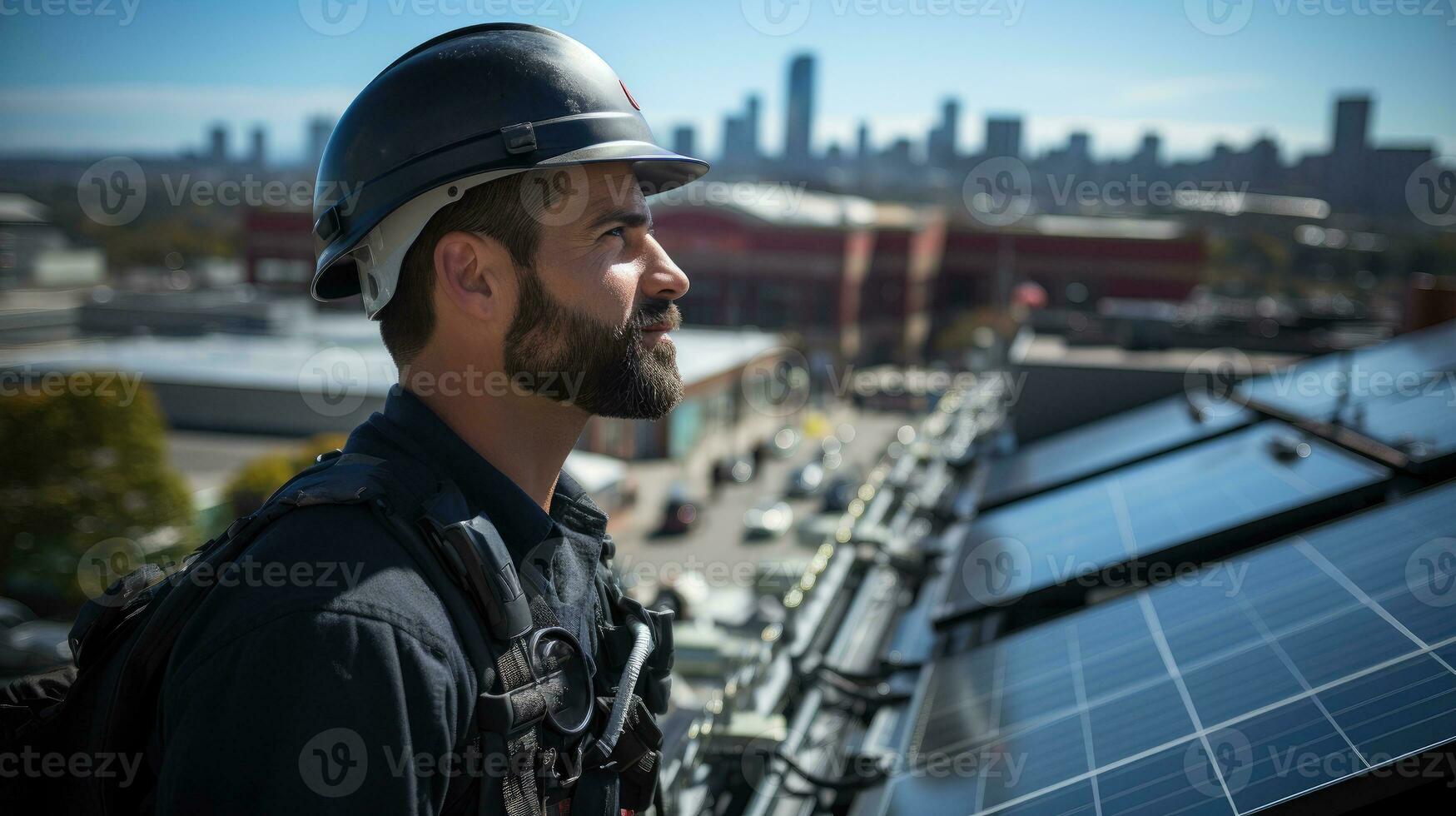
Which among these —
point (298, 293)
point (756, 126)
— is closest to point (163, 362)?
point (298, 293)

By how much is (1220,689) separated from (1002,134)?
87.0 feet

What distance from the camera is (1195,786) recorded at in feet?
8.55

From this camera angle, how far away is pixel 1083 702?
11.3ft

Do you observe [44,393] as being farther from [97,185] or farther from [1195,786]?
[1195,786]

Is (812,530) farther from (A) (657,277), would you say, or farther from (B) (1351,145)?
(A) (657,277)

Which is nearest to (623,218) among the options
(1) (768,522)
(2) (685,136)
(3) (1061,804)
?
(3) (1061,804)

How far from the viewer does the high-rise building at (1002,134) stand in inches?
1030

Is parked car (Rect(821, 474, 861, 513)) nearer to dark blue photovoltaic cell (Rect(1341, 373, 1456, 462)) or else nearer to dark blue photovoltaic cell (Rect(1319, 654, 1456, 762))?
dark blue photovoltaic cell (Rect(1341, 373, 1456, 462))

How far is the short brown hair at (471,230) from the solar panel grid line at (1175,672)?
6.89ft

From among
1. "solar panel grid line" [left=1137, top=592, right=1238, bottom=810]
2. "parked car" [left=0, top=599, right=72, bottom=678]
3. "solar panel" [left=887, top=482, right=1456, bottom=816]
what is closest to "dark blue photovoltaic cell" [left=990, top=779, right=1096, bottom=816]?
"solar panel" [left=887, top=482, right=1456, bottom=816]

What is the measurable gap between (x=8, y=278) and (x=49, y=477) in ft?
179

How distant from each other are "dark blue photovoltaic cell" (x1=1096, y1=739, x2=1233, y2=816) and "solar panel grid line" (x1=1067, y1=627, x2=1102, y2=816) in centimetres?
2

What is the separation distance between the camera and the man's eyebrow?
217cm

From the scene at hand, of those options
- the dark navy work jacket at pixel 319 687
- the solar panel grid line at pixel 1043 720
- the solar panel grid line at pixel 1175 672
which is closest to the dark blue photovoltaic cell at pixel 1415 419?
the solar panel grid line at pixel 1175 672
